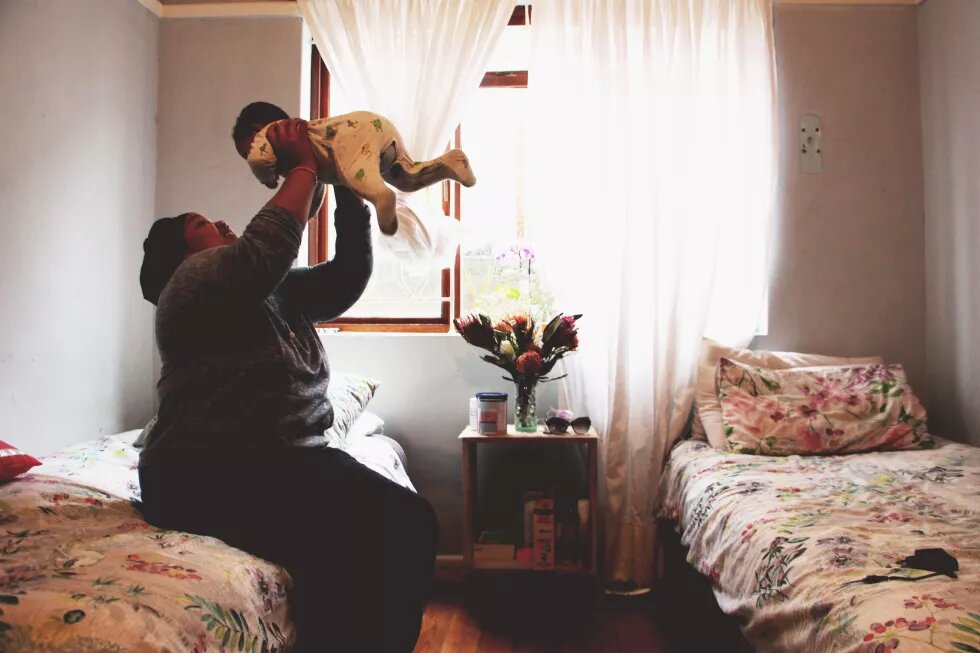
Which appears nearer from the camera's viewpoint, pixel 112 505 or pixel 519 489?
pixel 112 505

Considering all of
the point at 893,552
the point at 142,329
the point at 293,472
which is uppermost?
the point at 142,329

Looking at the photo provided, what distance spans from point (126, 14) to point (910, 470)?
9.72 feet

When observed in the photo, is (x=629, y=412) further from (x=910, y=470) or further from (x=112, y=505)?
(x=112, y=505)

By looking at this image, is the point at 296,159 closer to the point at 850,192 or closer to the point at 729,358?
the point at 729,358

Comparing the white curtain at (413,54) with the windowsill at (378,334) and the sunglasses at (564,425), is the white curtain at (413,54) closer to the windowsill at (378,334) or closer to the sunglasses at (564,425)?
the windowsill at (378,334)

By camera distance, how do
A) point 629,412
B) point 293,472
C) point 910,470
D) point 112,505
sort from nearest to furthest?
point 293,472, point 112,505, point 910,470, point 629,412

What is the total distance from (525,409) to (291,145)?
1.32 metres

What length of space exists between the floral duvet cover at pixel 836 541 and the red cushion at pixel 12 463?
5.02 feet

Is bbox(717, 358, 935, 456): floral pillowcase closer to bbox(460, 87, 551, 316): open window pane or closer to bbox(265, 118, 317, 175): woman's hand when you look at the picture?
bbox(460, 87, 551, 316): open window pane

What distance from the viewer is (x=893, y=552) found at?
120 centimetres

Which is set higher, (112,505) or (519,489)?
(112,505)

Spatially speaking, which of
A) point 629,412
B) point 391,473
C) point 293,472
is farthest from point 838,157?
point 293,472

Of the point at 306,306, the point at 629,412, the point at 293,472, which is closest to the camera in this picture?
the point at 293,472

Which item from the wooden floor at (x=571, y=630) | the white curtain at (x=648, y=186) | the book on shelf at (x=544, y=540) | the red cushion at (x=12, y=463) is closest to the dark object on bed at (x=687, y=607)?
the wooden floor at (x=571, y=630)
